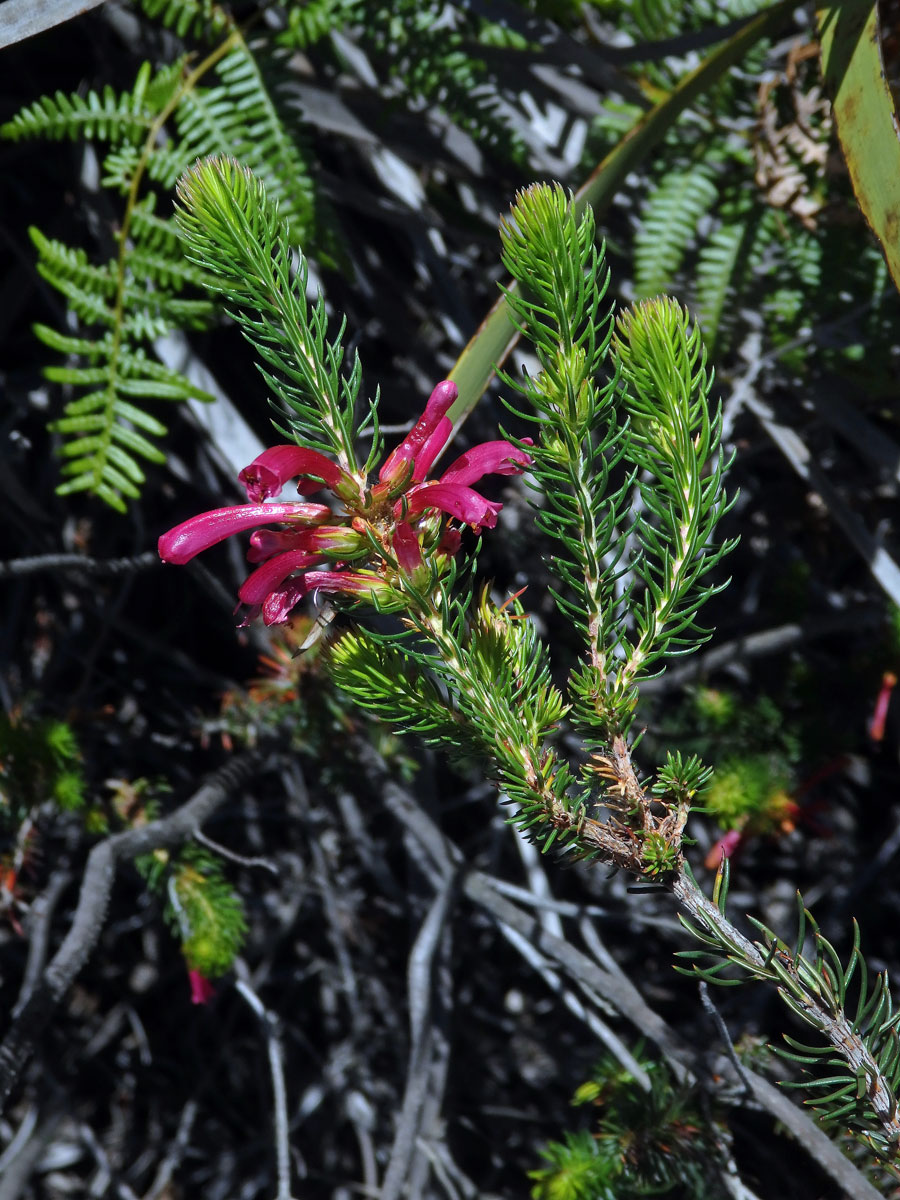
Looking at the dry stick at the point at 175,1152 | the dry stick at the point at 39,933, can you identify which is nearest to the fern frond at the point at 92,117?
the dry stick at the point at 39,933

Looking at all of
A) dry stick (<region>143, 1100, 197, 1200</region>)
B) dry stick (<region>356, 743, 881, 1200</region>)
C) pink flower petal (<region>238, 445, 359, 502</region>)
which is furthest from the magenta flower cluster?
dry stick (<region>143, 1100, 197, 1200</region>)

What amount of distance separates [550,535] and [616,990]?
0.70 metres

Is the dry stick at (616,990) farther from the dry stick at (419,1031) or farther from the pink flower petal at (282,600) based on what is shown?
the pink flower petal at (282,600)

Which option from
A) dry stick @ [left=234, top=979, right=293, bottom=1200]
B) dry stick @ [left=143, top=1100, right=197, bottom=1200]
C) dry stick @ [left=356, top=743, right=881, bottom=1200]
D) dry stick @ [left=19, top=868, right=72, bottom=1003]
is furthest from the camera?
dry stick @ [left=143, top=1100, right=197, bottom=1200]

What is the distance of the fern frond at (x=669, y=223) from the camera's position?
1.21 metres

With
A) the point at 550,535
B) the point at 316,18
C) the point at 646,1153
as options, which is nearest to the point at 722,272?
the point at 316,18

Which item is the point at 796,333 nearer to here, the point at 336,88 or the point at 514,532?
the point at 514,532

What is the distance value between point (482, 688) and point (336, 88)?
110cm

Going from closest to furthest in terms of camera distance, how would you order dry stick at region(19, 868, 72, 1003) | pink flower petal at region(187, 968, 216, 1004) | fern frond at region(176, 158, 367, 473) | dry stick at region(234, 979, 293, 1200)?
1. fern frond at region(176, 158, 367, 473)
2. dry stick at region(234, 979, 293, 1200)
3. pink flower petal at region(187, 968, 216, 1004)
4. dry stick at region(19, 868, 72, 1003)

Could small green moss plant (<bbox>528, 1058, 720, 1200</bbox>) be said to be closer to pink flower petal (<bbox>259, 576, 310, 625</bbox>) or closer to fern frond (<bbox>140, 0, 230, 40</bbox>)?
pink flower petal (<bbox>259, 576, 310, 625</bbox>)

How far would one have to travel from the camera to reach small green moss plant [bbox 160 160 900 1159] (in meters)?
0.51

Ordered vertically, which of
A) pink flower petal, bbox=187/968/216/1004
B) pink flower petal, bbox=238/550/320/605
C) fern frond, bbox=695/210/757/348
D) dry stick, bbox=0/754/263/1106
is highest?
pink flower petal, bbox=238/550/320/605

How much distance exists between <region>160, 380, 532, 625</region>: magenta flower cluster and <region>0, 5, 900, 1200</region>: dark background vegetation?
689mm

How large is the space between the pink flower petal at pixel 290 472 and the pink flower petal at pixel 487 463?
0.07 meters
